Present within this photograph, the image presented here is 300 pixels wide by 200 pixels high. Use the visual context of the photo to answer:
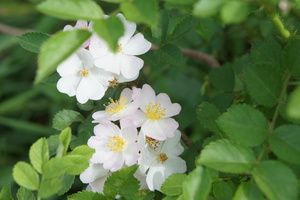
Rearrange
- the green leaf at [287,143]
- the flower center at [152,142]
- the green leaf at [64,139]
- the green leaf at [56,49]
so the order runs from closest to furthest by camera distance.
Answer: the green leaf at [56,49] < the green leaf at [287,143] < the green leaf at [64,139] < the flower center at [152,142]

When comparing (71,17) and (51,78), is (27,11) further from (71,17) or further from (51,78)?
(71,17)

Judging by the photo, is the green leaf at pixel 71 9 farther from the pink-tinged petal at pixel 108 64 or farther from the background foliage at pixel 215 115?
the pink-tinged petal at pixel 108 64

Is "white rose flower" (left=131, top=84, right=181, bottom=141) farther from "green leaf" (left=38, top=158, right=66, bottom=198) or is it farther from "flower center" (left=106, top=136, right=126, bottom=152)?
"green leaf" (left=38, top=158, right=66, bottom=198)

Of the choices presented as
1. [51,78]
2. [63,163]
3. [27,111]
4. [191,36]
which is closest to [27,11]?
[27,111]

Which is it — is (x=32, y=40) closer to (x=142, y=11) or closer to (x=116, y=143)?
(x=116, y=143)

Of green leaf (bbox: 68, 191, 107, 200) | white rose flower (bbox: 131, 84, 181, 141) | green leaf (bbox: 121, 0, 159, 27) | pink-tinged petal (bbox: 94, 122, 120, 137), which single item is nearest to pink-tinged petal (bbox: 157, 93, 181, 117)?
white rose flower (bbox: 131, 84, 181, 141)

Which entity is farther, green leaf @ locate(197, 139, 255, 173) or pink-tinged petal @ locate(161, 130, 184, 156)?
pink-tinged petal @ locate(161, 130, 184, 156)

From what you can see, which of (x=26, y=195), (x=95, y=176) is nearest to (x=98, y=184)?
(x=95, y=176)

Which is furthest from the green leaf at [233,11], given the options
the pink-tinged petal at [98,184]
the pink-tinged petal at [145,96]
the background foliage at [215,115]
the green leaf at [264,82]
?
the pink-tinged petal at [98,184]
